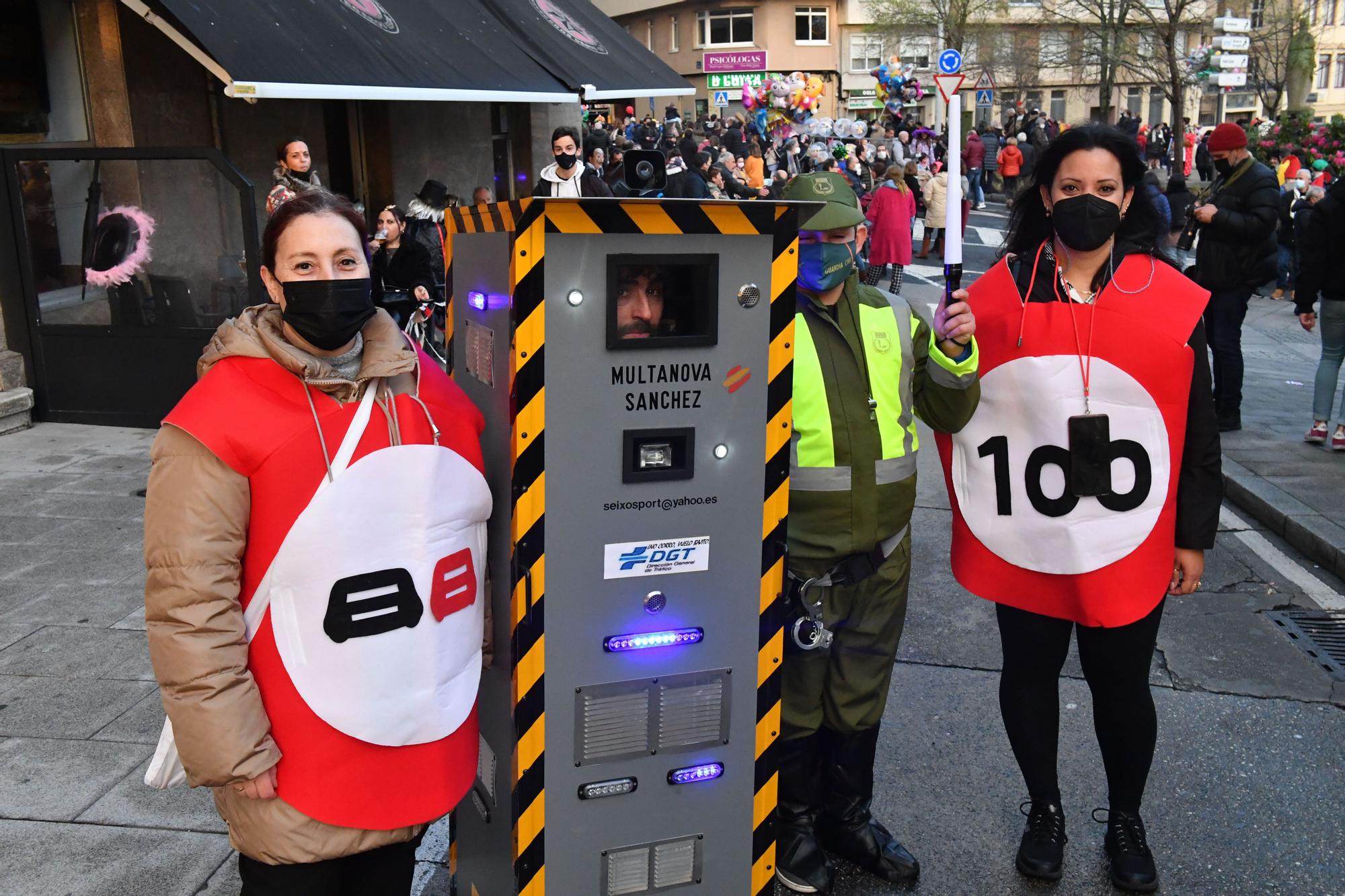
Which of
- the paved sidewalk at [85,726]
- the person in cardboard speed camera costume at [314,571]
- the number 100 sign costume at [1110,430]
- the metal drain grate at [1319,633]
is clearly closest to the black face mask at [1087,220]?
the number 100 sign costume at [1110,430]

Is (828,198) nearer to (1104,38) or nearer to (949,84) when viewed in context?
(949,84)

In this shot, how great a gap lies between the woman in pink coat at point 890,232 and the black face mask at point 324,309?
43.0 feet

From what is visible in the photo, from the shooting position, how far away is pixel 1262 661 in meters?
5.07

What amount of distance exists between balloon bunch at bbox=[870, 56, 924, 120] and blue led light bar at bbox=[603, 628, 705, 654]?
95.3 ft

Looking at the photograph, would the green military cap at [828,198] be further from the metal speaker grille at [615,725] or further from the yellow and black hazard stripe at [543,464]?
the metal speaker grille at [615,725]

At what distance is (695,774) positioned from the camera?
2.80 m

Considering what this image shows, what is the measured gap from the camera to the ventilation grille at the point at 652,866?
279cm

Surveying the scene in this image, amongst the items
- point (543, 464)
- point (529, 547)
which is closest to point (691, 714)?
point (529, 547)

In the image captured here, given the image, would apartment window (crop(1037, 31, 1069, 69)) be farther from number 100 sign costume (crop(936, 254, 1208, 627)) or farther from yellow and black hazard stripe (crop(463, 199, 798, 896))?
yellow and black hazard stripe (crop(463, 199, 798, 896))

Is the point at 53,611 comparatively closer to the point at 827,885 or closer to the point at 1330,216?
the point at 827,885

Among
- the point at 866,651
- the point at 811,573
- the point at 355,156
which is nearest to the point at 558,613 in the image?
the point at 811,573

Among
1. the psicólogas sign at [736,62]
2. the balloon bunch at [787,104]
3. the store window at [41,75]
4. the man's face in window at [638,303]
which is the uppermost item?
the psicólogas sign at [736,62]

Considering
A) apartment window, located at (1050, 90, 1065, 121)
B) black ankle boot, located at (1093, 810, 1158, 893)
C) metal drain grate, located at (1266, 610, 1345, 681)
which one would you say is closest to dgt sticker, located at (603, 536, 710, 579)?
black ankle boot, located at (1093, 810, 1158, 893)

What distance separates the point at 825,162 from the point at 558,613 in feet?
71.0
